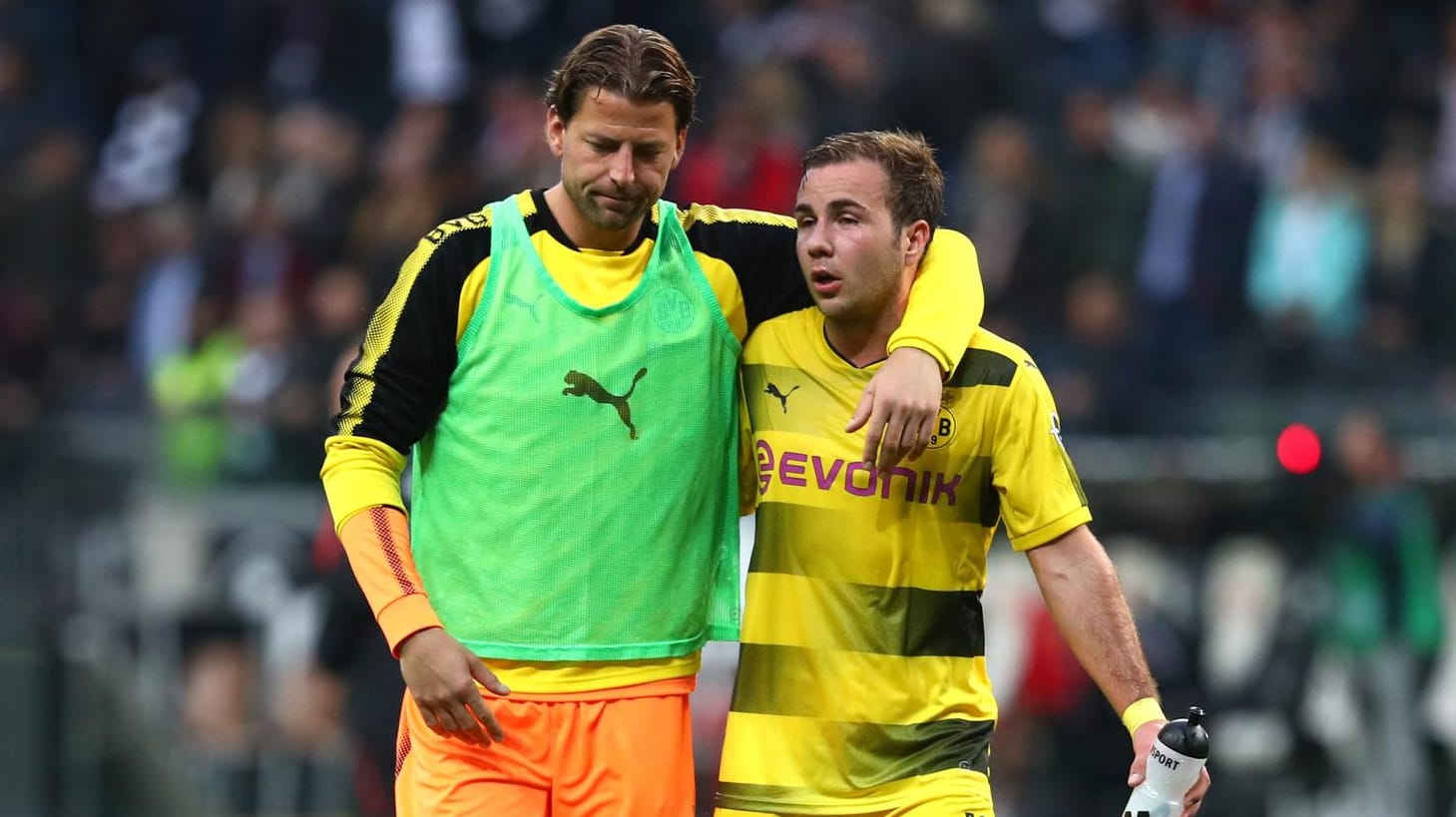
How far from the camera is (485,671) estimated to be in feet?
15.4

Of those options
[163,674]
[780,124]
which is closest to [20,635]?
[163,674]

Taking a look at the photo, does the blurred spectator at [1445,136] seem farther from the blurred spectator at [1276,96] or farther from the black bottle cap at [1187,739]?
the black bottle cap at [1187,739]

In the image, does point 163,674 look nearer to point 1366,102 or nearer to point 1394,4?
point 1366,102

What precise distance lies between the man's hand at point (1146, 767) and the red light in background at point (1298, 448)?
6899 millimetres

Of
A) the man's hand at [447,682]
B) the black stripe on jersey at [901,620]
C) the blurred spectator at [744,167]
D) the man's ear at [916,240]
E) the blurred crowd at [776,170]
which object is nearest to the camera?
the man's hand at [447,682]

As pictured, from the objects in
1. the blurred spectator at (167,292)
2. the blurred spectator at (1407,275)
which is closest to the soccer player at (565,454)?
the blurred spectator at (1407,275)

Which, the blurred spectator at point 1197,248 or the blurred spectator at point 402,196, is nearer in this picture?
the blurred spectator at point 1197,248

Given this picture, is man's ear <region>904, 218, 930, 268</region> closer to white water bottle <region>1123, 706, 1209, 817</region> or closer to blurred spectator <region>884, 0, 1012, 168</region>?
white water bottle <region>1123, 706, 1209, 817</region>

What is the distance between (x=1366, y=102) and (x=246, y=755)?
8.20 m

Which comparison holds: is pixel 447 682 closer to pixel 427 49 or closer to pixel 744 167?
pixel 744 167

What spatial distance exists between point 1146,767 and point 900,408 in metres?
0.91

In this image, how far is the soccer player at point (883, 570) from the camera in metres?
5.00

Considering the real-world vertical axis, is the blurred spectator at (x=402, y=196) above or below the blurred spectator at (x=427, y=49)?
below

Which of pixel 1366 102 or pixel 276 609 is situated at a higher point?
pixel 1366 102
